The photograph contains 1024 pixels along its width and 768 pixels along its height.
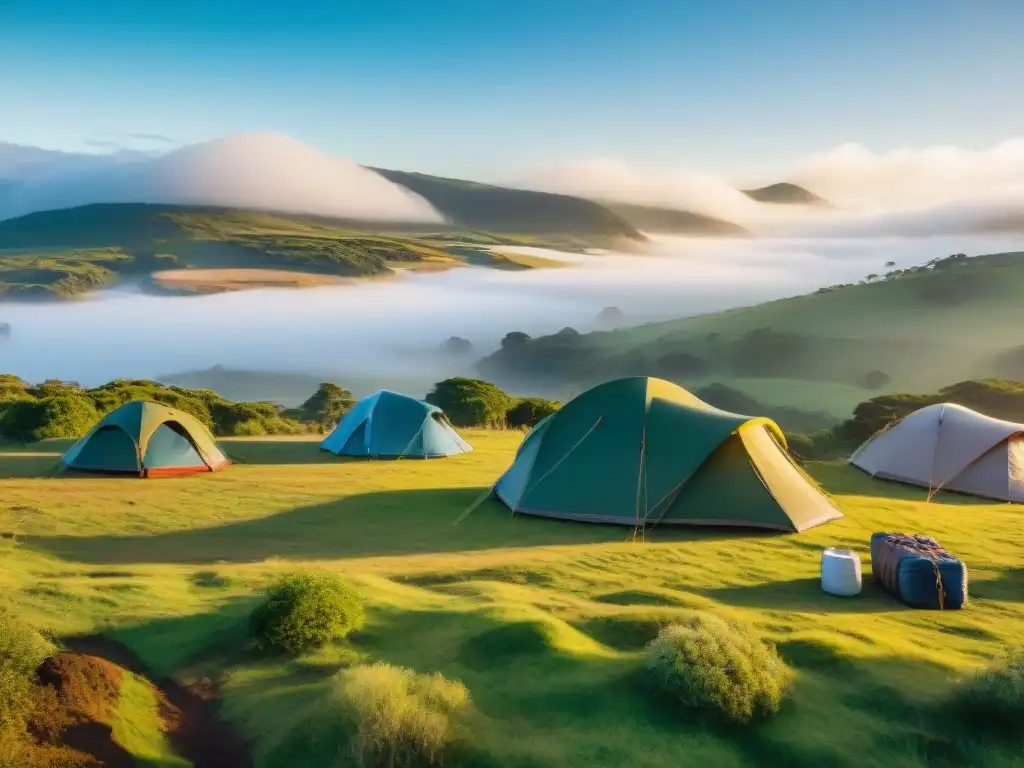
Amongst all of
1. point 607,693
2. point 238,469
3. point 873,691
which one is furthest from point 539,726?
point 238,469

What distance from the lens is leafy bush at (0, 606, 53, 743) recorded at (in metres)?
6.00

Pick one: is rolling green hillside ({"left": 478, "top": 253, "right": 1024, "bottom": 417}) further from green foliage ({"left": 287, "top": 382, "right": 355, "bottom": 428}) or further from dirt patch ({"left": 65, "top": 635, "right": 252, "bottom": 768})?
dirt patch ({"left": 65, "top": 635, "right": 252, "bottom": 768})

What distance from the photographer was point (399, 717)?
5.81 metres

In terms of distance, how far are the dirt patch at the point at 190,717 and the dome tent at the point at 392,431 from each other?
14.6 meters

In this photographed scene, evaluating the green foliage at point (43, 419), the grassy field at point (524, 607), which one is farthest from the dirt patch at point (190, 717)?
the green foliage at point (43, 419)

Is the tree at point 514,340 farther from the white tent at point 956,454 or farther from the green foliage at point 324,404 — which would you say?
the white tent at point 956,454

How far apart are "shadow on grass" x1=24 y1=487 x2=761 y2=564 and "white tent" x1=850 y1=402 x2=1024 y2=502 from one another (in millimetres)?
8564

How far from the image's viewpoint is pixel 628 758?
5.79m

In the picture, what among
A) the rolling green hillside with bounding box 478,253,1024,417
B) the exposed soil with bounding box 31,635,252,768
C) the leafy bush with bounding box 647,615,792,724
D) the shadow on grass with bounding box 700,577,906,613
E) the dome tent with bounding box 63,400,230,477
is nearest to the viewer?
the exposed soil with bounding box 31,635,252,768

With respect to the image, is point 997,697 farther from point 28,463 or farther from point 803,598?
point 28,463

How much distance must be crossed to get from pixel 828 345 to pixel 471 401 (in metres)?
58.5

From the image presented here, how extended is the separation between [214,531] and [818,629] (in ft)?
33.0

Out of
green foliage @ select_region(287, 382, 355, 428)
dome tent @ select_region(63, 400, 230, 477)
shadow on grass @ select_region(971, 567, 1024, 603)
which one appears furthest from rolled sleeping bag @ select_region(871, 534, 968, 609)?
green foliage @ select_region(287, 382, 355, 428)

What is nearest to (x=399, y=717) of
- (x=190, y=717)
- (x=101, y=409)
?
(x=190, y=717)
